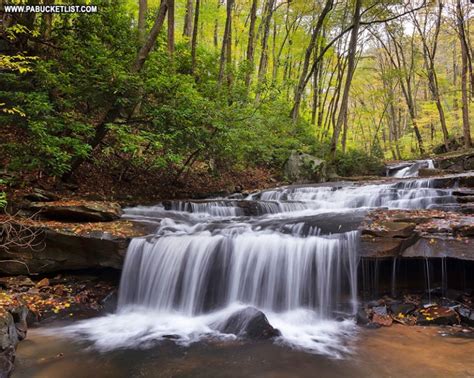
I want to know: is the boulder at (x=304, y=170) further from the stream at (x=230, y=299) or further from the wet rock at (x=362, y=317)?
the wet rock at (x=362, y=317)

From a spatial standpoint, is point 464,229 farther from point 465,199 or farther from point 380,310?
point 465,199

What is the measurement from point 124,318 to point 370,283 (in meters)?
4.68

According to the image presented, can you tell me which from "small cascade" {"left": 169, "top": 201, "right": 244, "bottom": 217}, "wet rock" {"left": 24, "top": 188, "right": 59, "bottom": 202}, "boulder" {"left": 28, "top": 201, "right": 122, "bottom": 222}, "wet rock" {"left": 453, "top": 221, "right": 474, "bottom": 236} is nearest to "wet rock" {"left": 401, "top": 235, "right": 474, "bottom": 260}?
"wet rock" {"left": 453, "top": 221, "right": 474, "bottom": 236}

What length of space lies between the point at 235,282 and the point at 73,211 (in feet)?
12.9

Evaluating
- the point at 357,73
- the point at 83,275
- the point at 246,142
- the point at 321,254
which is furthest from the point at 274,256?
the point at 357,73

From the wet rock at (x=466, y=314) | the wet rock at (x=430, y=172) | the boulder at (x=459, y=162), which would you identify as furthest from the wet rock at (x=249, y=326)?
the boulder at (x=459, y=162)

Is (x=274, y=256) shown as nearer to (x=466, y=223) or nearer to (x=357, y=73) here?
(x=466, y=223)

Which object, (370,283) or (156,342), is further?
(370,283)

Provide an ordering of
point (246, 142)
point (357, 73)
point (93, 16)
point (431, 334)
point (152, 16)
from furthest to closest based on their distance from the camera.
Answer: point (357, 73) → point (152, 16) → point (246, 142) → point (93, 16) → point (431, 334)

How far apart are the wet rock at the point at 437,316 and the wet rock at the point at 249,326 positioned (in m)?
2.40

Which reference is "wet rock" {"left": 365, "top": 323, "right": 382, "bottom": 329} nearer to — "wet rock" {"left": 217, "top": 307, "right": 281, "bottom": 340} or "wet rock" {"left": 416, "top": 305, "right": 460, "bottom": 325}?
"wet rock" {"left": 416, "top": 305, "right": 460, "bottom": 325}

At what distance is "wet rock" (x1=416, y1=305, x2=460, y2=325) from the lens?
18.9ft

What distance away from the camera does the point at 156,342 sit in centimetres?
557

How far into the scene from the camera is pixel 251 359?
4.84 meters
